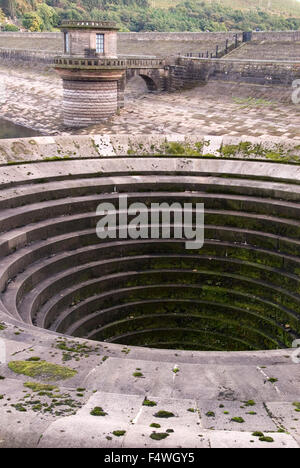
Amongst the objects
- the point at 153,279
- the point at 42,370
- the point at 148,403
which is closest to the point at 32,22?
the point at 153,279

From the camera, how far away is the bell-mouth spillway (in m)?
12.3

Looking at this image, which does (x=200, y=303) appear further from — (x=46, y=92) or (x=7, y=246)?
(x=46, y=92)

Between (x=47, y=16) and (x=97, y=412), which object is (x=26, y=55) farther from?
(x=97, y=412)

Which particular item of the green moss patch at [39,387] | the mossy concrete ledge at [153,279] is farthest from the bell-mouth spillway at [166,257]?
the green moss patch at [39,387]

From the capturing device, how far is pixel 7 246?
11117 mm

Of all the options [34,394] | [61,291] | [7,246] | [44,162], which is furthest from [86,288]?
[34,394]

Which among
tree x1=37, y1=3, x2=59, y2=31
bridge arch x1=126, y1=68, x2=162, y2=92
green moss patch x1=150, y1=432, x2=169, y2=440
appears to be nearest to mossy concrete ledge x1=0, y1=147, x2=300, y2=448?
green moss patch x1=150, y1=432, x2=169, y2=440

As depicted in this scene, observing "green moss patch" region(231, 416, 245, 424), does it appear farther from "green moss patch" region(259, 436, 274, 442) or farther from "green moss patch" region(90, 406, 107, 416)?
Answer: "green moss patch" region(90, 406, 107, 416)

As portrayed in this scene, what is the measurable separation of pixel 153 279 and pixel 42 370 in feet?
24.5

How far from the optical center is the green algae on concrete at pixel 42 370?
20.4ft

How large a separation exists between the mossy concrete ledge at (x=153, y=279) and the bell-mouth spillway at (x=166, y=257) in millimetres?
30

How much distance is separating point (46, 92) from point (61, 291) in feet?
148

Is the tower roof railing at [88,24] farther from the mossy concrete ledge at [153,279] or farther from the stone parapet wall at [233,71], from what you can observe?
the mossy concrete ledge at [153,279]
